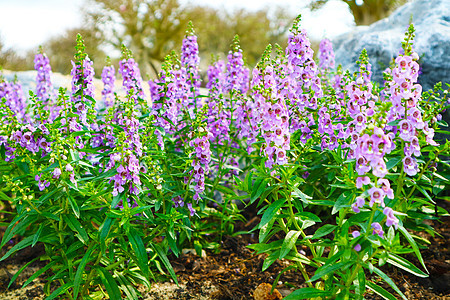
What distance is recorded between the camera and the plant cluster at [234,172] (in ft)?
7.13

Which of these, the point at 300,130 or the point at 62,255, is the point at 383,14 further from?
the point at 62,255

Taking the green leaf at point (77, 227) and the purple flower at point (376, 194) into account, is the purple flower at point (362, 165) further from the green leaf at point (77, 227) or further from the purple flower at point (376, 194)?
the green leaf at point (77, 227)

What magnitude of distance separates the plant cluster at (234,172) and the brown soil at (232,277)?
20cm

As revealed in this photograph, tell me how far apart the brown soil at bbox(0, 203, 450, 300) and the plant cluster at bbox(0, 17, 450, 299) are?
0.65 ft

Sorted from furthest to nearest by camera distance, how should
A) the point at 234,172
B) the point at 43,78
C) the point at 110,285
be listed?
the point at 43,78 < the point at 234,172 < the point at 110,285

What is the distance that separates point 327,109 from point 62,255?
227 centimetres

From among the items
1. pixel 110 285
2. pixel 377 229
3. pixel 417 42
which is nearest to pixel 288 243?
pixel 377 229

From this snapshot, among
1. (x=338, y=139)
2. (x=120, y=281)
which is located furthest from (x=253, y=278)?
(x=338, y=139)

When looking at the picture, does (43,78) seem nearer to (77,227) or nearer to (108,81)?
(108,81)

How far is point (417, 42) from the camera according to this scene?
526 centimetres

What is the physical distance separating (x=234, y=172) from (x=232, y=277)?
→ 41.4 inches

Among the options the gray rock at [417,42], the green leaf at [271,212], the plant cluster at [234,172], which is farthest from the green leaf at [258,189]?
the gray rock at [417,42]

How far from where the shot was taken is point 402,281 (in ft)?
10.6

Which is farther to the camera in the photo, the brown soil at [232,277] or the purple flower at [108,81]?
the purple flower at [108,81]
